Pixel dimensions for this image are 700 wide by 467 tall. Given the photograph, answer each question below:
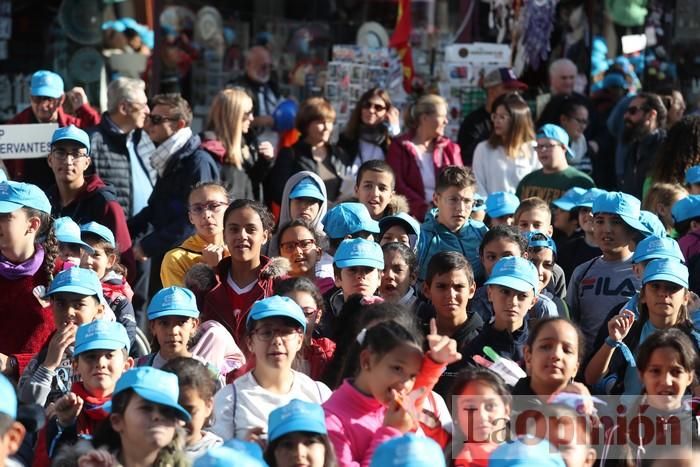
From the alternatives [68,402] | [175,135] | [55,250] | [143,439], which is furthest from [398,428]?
[175,135]

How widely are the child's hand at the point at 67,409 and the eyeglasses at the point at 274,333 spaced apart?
772 millimetres

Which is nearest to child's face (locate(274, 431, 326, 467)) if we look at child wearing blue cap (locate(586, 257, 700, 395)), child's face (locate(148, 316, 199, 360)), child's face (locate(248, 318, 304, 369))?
child's face (locate(248, 318, 304, 369))

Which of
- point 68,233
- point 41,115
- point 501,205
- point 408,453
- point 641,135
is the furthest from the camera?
point 641,135

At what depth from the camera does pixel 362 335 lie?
18.5 feet

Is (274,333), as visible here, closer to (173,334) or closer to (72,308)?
(173,334)

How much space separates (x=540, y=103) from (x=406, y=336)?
683cm

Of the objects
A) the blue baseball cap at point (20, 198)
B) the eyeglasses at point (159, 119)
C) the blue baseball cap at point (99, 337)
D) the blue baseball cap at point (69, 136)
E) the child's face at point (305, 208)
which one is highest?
the blue baseball cap at point (69, 136)

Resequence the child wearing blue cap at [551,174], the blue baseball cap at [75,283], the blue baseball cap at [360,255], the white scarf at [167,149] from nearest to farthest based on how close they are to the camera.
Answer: the blue baseball cap at [75,283] < the blue baseball cap at [360,255] < the white scarf at [167,149] < the child wearing blue cap at [551,174]

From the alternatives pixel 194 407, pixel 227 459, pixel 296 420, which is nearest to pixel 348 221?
pixel 194 407

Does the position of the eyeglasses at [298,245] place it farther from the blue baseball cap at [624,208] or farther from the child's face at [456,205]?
the blue baseball cap at [624,208]

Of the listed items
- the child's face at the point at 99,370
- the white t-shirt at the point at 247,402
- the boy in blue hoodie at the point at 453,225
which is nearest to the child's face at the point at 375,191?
the boy in blue hoodie at the point at 453,225

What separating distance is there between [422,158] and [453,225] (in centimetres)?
191

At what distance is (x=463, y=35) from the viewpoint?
41.8ft

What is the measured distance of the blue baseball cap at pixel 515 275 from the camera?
21.6ft
